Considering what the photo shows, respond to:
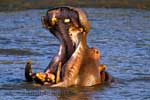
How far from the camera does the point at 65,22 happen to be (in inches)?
394

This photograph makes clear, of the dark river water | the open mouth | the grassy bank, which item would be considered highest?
the open mouth

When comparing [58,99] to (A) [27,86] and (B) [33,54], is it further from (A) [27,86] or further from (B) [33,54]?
(B) [33,54]

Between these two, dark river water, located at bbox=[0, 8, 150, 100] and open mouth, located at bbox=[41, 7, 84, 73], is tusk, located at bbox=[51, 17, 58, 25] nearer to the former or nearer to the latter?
open mouth, located at bbox=[41, 7, 84, 73]

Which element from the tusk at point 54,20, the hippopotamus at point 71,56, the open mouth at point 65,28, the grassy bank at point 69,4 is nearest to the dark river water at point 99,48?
the hippopotamus at point 71,56

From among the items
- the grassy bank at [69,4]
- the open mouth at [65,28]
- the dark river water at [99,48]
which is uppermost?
the open mouth at [65,28]

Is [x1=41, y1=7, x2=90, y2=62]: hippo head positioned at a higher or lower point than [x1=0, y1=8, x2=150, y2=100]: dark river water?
higher

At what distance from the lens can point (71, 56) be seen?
9898 mm

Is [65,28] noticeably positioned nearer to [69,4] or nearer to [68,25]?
[68,25]

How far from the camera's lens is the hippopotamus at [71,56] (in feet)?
32.1

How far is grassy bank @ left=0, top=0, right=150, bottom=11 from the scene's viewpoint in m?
23.5

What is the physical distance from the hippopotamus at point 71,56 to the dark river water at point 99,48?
133 mm

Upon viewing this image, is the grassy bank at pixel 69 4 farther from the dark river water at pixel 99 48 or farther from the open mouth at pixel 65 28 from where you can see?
the open mouth at pixel 65 28

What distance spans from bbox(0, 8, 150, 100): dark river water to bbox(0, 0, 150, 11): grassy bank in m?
0.72

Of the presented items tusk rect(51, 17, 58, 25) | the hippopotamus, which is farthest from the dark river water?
tusk rect(51, 17, 58, 25)
